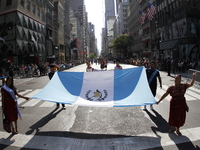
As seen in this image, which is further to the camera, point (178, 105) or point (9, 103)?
point (9, 103)

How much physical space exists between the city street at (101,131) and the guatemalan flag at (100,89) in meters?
0.88

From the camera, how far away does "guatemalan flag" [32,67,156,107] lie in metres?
5.33

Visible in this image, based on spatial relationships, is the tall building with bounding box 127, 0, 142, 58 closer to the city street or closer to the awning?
the awning

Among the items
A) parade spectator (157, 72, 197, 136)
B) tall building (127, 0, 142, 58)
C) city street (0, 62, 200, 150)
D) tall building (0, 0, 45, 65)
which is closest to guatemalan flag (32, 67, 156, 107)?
parade spectator (157, 72, 197, 136)

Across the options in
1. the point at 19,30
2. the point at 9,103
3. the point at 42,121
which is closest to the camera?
the point at 9,103

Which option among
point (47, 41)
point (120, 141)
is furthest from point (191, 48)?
point (47, 41)

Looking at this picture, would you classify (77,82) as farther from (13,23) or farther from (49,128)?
(13,23)

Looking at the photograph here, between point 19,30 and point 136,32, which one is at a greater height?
point 136,32

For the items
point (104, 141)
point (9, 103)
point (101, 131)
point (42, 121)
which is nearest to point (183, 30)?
point (101, 131)

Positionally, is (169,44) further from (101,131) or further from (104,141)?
(104,141)

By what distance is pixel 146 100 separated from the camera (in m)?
4.98

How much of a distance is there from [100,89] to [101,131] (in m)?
1.38

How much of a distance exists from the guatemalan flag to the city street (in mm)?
877

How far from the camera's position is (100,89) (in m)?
6.01
